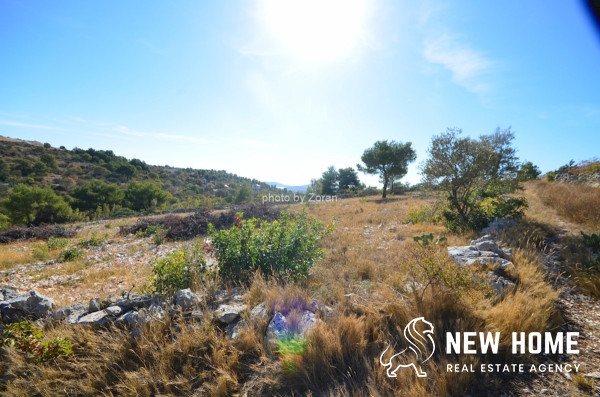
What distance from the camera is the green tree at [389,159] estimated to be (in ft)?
82.9

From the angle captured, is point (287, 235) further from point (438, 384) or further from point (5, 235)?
point (5, 235)

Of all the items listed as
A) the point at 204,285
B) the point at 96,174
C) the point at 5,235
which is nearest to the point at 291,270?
the point at 204,285

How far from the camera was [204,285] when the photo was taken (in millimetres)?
3715

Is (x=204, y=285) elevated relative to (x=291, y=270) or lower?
lower

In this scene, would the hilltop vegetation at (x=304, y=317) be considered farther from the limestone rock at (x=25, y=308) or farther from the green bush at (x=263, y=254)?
the limestone rock at (x=25, y=308)

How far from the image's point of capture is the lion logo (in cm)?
218

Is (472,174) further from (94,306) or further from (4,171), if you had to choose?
(4,171)

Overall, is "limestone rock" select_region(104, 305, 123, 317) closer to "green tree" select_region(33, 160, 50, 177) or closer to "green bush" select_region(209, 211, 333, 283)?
"green bush" select_region(209, 211, 333, 283)

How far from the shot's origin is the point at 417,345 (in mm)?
2445

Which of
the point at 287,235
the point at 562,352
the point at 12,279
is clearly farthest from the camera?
the point at 12,279

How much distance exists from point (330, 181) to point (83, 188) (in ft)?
110

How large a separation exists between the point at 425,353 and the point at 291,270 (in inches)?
88.6

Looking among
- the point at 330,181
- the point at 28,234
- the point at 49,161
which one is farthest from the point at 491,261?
the point at 49,161

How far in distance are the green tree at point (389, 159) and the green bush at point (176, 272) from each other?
949 inches
